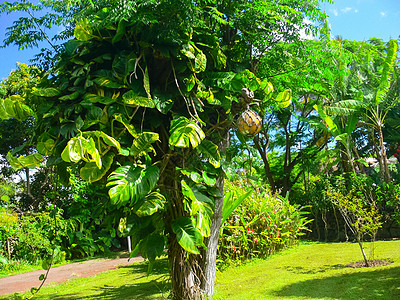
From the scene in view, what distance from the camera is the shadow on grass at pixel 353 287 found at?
346cm

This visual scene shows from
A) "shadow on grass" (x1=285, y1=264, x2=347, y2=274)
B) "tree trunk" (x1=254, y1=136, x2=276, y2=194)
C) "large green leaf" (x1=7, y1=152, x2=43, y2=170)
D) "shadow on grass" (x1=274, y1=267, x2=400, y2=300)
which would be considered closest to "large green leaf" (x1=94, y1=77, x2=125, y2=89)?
"large green leaf" (x1=7, y1=152, x2=43, y2=170)

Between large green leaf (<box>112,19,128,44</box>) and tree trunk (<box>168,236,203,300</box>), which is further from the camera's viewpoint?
tree trunk (<box>168,236,203,300</box>)

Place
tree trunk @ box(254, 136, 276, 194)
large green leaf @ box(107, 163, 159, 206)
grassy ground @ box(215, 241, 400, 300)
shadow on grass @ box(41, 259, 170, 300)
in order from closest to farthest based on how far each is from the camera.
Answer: large green leaf @ box(107, 163, 159, 206)
grassy ground @ box(215, 241, 400, 300)
shadow on grass @ box(41, 259, 170, 300)
tree trunk @ box(254, 136, 276, 194)

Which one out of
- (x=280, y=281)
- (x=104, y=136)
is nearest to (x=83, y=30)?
(x=104, y=136)

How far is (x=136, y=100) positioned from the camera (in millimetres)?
2762

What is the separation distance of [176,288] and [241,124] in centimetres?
174

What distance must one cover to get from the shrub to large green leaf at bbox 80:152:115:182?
301 cm

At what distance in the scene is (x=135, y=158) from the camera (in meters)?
2.89

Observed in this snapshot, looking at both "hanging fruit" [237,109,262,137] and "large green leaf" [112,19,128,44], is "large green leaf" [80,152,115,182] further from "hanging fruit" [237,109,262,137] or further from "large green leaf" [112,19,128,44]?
"hanging fruit" [237,109,262,137]

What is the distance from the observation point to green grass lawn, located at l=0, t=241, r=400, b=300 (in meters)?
3.67

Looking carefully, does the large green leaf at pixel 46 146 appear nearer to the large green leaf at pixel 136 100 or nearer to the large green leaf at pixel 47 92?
the large green leaf at pixel 47 92

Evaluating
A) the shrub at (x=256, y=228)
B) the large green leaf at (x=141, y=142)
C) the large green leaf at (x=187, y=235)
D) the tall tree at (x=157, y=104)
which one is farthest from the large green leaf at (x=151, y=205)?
the shrub at (x=256, y=228)

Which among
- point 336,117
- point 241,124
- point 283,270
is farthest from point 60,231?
point 336,117

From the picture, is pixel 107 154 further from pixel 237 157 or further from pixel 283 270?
pixel 283 270
